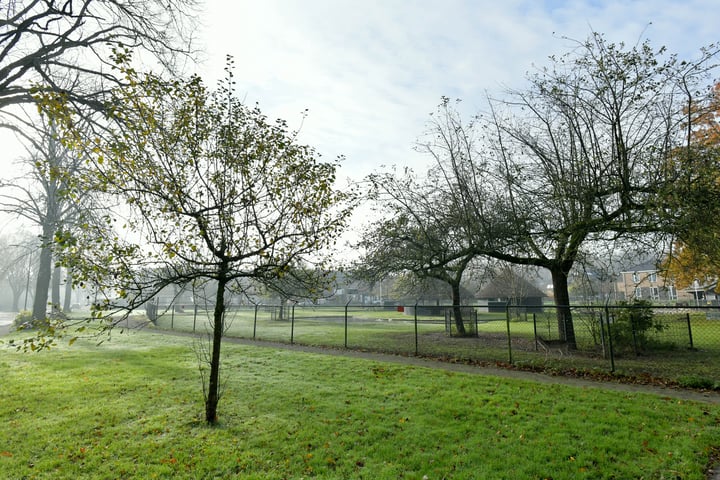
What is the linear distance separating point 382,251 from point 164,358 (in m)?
9.07

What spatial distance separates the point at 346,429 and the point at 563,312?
10148 mm

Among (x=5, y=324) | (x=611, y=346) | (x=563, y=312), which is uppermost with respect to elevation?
(x=563, y=312)

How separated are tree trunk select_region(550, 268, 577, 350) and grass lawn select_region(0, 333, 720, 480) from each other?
557 centimetres

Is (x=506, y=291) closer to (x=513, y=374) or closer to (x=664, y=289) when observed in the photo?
(x=664, y=289)

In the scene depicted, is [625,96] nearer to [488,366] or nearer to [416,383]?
[488,366]

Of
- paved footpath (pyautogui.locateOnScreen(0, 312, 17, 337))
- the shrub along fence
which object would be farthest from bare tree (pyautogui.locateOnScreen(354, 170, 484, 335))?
paved footpath (pyautogui.locateOnScreen(0, 312, 17, 337))

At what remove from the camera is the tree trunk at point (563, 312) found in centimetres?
1270

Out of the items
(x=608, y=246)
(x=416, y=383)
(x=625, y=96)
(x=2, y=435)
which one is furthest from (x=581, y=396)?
(x=2, y=435)

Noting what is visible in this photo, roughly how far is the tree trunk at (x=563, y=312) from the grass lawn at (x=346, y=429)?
5574mm

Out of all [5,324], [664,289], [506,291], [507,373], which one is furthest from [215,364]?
[506,291]

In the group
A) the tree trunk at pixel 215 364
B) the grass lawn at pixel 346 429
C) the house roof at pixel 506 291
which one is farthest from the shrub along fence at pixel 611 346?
the house roof at pixel 506 291

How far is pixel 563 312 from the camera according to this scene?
1284cm

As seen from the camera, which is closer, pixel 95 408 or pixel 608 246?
pixel 95 408

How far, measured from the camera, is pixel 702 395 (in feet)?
24.1
